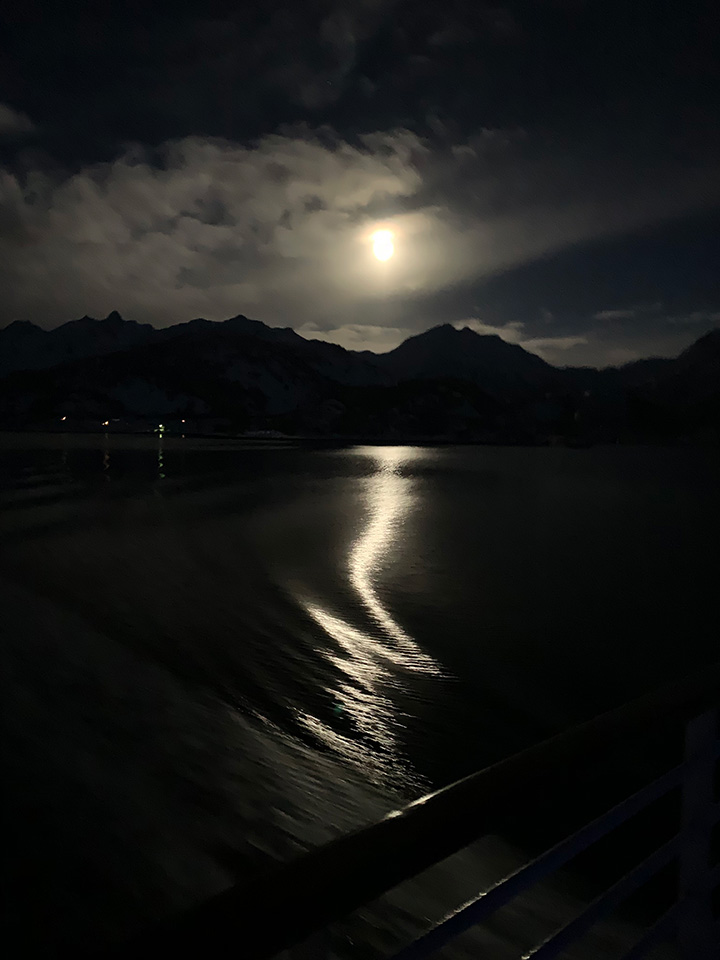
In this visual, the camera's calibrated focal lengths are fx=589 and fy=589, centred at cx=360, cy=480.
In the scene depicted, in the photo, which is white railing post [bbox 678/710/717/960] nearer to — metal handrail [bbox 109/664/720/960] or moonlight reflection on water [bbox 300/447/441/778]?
metal handrail [bbox 109/664/720/960]

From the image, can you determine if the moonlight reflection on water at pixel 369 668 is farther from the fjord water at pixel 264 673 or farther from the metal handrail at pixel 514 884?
the metal handrail at pixel 514 884

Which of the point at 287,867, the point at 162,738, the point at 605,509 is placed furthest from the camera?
the point at 605,509

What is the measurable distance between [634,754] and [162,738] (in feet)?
18.9

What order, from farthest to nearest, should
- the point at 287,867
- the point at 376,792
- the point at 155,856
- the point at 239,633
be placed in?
the point at 239,633
the point at 376,792
the point at 155,856
the point at 287,867

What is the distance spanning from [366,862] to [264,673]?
8.40 m

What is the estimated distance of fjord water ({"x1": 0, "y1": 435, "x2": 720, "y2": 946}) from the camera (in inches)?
208

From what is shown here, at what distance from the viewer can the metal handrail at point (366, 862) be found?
108 cm

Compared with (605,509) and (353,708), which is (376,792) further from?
(605,509)

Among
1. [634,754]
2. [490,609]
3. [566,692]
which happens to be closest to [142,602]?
[490,609]

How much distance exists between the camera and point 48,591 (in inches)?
543

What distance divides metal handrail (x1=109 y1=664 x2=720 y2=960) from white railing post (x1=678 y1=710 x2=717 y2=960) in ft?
1.45

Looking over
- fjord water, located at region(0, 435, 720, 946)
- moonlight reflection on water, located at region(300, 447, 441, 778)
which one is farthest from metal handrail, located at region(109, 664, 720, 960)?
moonlight reflection on water, located at region(300, 447, 441, 778)

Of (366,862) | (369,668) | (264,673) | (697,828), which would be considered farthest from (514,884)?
(369,668)

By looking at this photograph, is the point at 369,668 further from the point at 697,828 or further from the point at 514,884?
the point at 514,884
